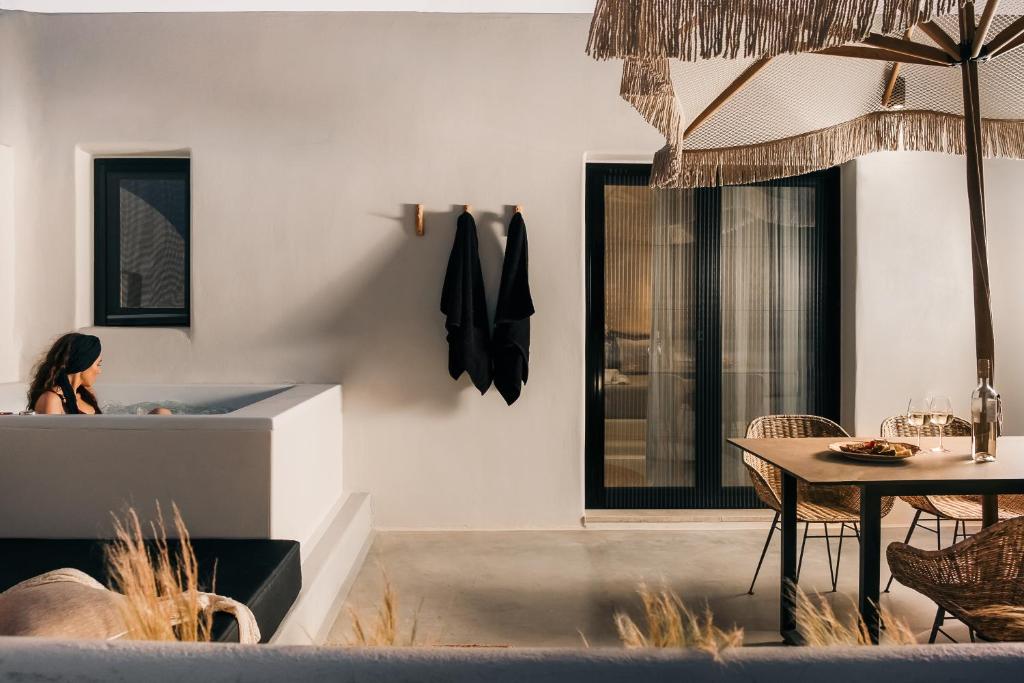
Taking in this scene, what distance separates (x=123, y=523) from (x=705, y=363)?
288 cm

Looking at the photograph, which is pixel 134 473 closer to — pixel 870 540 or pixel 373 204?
pixel 373 204

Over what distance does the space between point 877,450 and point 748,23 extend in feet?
4.63

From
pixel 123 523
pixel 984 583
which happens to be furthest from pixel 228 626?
pixel 984 583

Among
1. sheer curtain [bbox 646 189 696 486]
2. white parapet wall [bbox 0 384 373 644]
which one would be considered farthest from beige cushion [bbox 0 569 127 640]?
sheer curtain [bbox 646 189 696 486]

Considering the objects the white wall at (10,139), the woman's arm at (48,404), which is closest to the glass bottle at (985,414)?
the woman's arm at (48,404)

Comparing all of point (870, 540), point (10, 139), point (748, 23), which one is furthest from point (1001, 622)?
point (10, 139)

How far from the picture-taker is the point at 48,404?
2.85 meters

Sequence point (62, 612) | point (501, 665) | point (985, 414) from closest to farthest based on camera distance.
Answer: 1. point (501, 665)
2. point (62, 612)
3. point (985, 414)

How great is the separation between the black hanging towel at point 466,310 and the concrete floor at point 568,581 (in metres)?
0.84

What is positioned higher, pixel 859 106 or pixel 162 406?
pixel 859 106

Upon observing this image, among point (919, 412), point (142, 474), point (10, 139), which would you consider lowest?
point (142, 474)

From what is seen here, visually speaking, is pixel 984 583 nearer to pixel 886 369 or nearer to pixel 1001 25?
pixel 1001 25

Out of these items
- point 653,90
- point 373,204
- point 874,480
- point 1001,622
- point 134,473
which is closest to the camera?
point 1001,622

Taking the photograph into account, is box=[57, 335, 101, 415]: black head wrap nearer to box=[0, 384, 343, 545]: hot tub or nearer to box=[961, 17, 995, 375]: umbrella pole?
box=[0, 384, 343, 545]: hot tub
